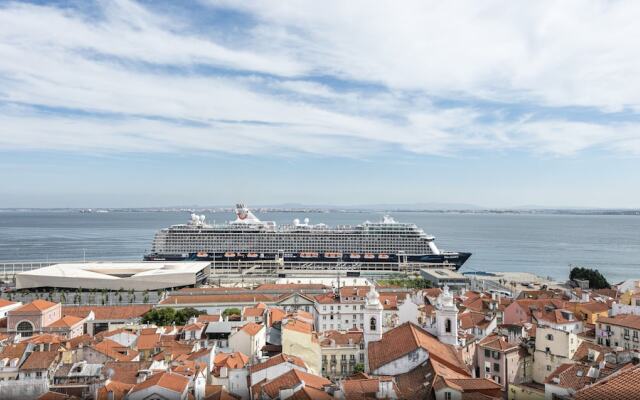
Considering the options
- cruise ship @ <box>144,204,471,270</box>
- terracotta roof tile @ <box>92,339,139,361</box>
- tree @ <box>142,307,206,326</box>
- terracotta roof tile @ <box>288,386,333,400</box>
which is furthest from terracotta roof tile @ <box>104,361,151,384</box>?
cruise ship @ <box>144,204,471,270</box>

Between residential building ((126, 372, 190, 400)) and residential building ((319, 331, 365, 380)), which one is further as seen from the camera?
residential building ((319, 331, 365, 380))

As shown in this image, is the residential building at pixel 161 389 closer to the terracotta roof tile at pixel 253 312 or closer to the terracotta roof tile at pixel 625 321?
the terracotta roof tile at pixel 253 312

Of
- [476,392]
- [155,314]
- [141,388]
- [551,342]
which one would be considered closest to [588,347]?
[551,342]

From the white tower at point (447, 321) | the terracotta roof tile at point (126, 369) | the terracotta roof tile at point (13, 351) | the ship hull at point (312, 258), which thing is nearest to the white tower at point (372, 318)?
the white tower at point (447, 321)

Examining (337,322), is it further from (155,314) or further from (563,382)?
(563,382)

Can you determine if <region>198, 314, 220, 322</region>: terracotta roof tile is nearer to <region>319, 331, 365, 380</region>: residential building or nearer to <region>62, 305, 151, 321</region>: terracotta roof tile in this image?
<region>62, 305, 151, 321</region>: terracotta roof tile

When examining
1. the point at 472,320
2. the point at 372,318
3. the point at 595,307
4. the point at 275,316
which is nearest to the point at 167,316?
the point at 275,316
